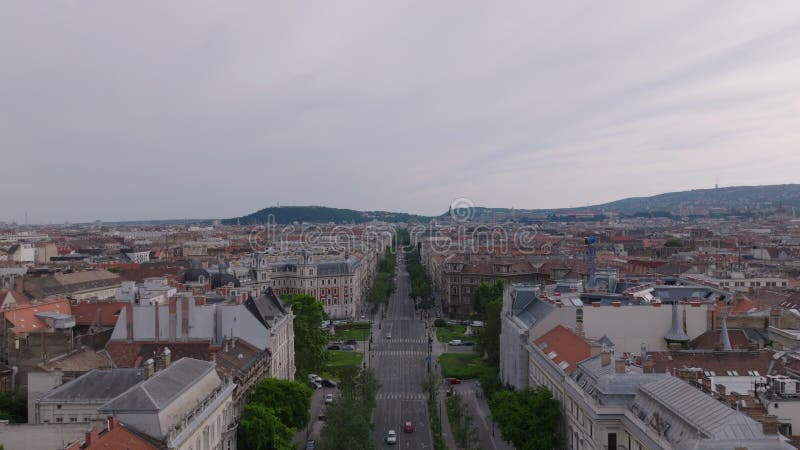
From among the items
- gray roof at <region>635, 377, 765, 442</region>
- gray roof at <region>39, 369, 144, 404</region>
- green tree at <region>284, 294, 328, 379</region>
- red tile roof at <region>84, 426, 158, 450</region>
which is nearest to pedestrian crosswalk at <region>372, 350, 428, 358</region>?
green tree at <region>284, 294, 328, 379</region>

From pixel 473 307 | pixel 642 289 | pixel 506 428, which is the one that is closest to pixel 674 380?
pixel 506 428

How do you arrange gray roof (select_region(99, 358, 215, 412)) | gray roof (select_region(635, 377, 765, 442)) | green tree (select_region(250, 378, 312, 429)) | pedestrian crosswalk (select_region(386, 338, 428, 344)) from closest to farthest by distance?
1. gray roof (select_region(635, 377, 765, 442))
2. gray roof (select_region(99, 358, 215, 412))
3. green tree (select_region(250, 378, 312, 429))
4. pedestrian crosswalk (select_region(386, 338, 428, 344))

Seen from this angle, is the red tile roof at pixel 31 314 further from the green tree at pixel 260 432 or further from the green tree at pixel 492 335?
the green tree at pixel 492 335

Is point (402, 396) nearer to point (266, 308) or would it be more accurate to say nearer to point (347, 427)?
point (266, 308)

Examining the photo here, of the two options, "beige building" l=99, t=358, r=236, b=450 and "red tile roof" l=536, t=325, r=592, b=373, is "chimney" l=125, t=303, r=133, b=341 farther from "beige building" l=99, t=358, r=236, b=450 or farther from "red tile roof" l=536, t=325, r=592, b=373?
"red tile roof" l=536, t=325, r=592, b=373

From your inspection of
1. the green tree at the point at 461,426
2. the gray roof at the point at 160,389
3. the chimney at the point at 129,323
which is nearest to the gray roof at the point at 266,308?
the chimney at the point at 129,323

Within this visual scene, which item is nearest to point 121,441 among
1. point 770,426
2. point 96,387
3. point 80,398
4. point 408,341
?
point 80,398
